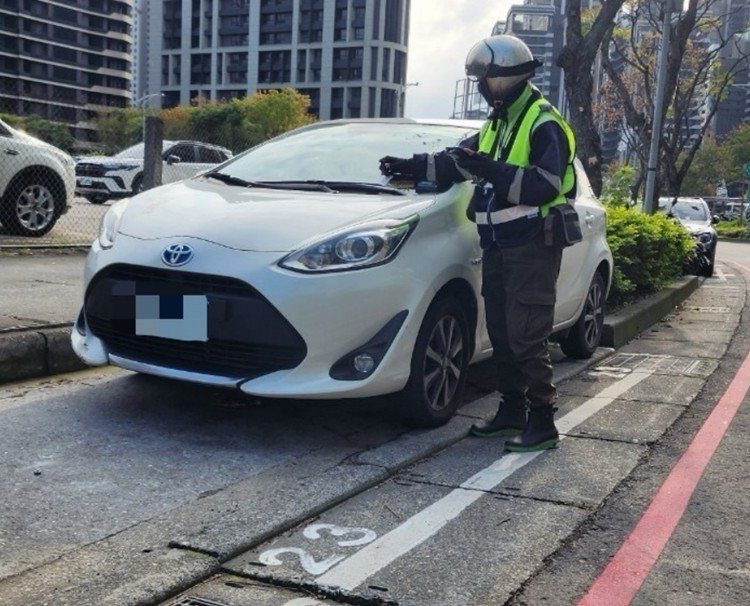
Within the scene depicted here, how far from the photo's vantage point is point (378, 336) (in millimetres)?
4086

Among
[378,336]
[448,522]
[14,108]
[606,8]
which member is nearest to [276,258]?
[378,336]

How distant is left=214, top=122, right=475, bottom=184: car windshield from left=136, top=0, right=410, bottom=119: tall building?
9969 centimetres

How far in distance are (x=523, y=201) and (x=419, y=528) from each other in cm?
163

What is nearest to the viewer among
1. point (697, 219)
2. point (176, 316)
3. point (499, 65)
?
point (176, 316)

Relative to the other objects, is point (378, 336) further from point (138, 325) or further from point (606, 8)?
point (606, 8)

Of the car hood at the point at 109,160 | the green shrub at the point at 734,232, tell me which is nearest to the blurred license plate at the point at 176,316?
the car hood at the point at 109,160

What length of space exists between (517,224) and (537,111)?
530 mm

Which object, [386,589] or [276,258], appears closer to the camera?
[386,589]

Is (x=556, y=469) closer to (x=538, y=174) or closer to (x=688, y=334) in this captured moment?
(x=538, y=174)

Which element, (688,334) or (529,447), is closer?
(529,447)

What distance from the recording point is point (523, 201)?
4.22 m

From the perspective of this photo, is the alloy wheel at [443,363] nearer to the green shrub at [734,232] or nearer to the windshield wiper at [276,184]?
the windshield wiper at [276,184]

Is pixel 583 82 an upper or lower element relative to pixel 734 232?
upper

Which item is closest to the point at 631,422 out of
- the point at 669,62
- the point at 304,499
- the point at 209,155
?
the point at 304,499
